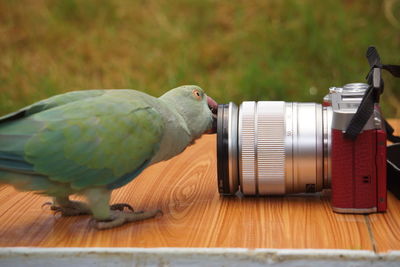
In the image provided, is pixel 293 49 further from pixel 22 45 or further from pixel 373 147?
pixel 373 147

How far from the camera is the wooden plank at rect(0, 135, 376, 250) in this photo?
1528mm

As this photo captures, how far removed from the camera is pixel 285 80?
336 cm

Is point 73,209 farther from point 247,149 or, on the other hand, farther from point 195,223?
point 247,149

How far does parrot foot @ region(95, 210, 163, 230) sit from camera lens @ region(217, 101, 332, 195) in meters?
0.22

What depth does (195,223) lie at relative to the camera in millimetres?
1651

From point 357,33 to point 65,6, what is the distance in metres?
1.69

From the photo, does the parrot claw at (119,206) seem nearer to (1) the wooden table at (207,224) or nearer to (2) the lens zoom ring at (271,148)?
(1) the wooden table at (207,224)

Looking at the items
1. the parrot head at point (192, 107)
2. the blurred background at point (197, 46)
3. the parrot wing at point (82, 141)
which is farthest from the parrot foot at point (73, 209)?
the blurred background at point (197, 46)

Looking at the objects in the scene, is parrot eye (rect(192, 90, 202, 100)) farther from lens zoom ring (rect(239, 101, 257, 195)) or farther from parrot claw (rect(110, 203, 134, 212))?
parrot claw (rect(110, 203, 134, 212))

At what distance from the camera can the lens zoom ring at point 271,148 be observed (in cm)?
170

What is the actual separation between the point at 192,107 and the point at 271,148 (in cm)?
24

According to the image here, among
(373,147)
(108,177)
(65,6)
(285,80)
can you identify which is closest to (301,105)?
(373,147)

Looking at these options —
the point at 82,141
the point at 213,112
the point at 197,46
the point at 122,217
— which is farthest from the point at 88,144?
the point at 197,46

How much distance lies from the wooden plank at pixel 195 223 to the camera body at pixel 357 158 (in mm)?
60
